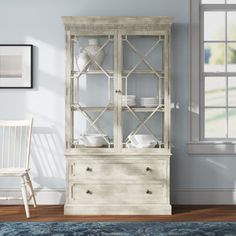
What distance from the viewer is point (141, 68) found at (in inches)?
193

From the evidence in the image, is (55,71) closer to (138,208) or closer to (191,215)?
(138,208)

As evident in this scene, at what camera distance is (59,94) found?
198 inches

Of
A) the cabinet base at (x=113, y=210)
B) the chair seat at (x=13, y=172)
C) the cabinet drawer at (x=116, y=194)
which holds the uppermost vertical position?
the chair seat at (x=13, y=172)

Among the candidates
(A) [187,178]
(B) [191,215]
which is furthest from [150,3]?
(B) [191,215]

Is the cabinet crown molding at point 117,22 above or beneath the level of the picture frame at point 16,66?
above

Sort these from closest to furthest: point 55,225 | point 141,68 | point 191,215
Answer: point 55,225
point 191,215
point 141,68

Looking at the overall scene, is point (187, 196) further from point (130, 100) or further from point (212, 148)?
point (130, 100)

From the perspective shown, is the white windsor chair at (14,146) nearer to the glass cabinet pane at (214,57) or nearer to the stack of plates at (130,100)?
the stack of plates at (130,100)

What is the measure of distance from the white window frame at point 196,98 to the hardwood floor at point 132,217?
0.63m

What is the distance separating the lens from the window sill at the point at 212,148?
16.4 feet

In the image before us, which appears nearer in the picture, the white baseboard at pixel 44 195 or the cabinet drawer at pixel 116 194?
the cabinet drawer at pixel 116 194

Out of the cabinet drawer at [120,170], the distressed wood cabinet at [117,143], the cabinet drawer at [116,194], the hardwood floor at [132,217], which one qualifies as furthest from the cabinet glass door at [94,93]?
the hardwood floor at [132,217]

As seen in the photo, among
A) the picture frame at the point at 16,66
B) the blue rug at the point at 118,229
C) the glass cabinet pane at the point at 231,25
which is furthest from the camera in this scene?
the glass cabinet pane at the point at 231,25

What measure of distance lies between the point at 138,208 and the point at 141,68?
1490 millimetres
